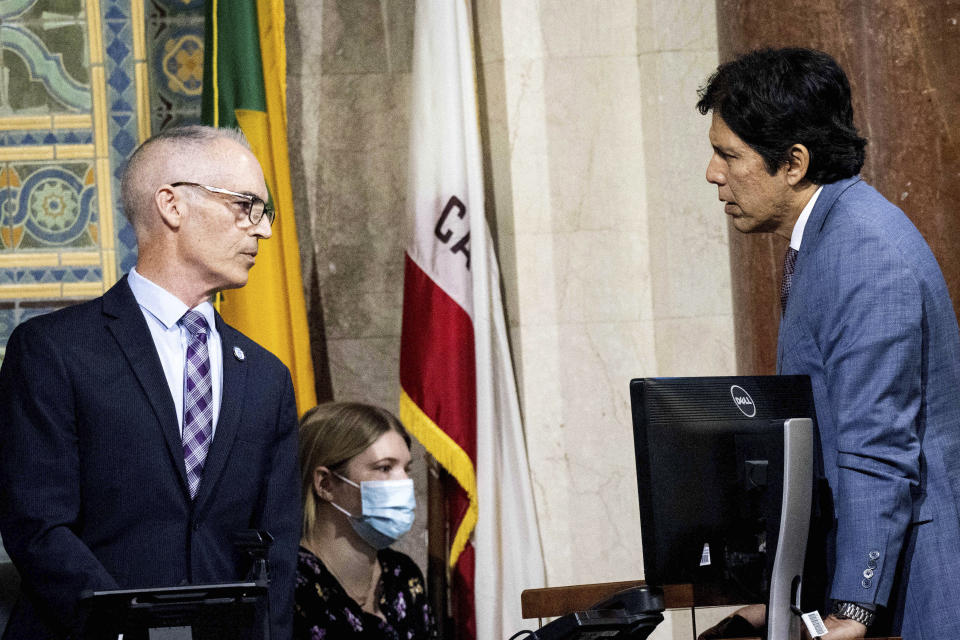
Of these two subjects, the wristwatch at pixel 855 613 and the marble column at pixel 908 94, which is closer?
the wristwatch at pixel 855 613

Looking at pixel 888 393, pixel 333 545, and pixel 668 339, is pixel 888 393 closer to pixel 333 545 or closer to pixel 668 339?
pixel 333 545

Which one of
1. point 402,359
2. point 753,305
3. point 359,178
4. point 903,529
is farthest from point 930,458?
point 359,178

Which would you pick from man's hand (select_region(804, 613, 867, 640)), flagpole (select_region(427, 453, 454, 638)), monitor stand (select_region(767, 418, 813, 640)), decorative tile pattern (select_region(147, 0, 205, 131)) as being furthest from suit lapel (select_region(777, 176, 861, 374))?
decorative tile pattern (select_region(147, 0, 205, 131))

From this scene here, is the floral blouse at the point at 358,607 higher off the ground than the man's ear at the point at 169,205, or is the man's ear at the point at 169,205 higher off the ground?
the man's ear at the point at 169,205

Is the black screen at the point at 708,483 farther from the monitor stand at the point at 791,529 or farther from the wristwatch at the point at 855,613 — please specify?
the wristwatch at the point at 855,613

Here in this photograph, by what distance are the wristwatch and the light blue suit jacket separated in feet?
0.07

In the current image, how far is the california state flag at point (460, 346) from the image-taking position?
4.41 meters

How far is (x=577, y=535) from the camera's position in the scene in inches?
188

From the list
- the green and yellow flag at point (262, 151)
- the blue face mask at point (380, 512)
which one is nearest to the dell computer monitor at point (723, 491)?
the blue face mask at point (380, 512)

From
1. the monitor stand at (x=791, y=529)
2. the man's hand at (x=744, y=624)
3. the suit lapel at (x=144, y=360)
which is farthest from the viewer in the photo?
the man's hand at (x=744, y=624)

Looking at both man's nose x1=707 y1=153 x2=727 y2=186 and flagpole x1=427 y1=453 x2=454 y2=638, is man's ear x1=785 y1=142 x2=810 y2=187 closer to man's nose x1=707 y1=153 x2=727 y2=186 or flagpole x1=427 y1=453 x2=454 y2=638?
man's nose x1=707 y1=153 x2=727 y2=186

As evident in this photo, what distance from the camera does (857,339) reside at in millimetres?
2309

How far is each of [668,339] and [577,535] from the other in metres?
0.87

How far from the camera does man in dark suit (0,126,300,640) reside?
7.67ft
